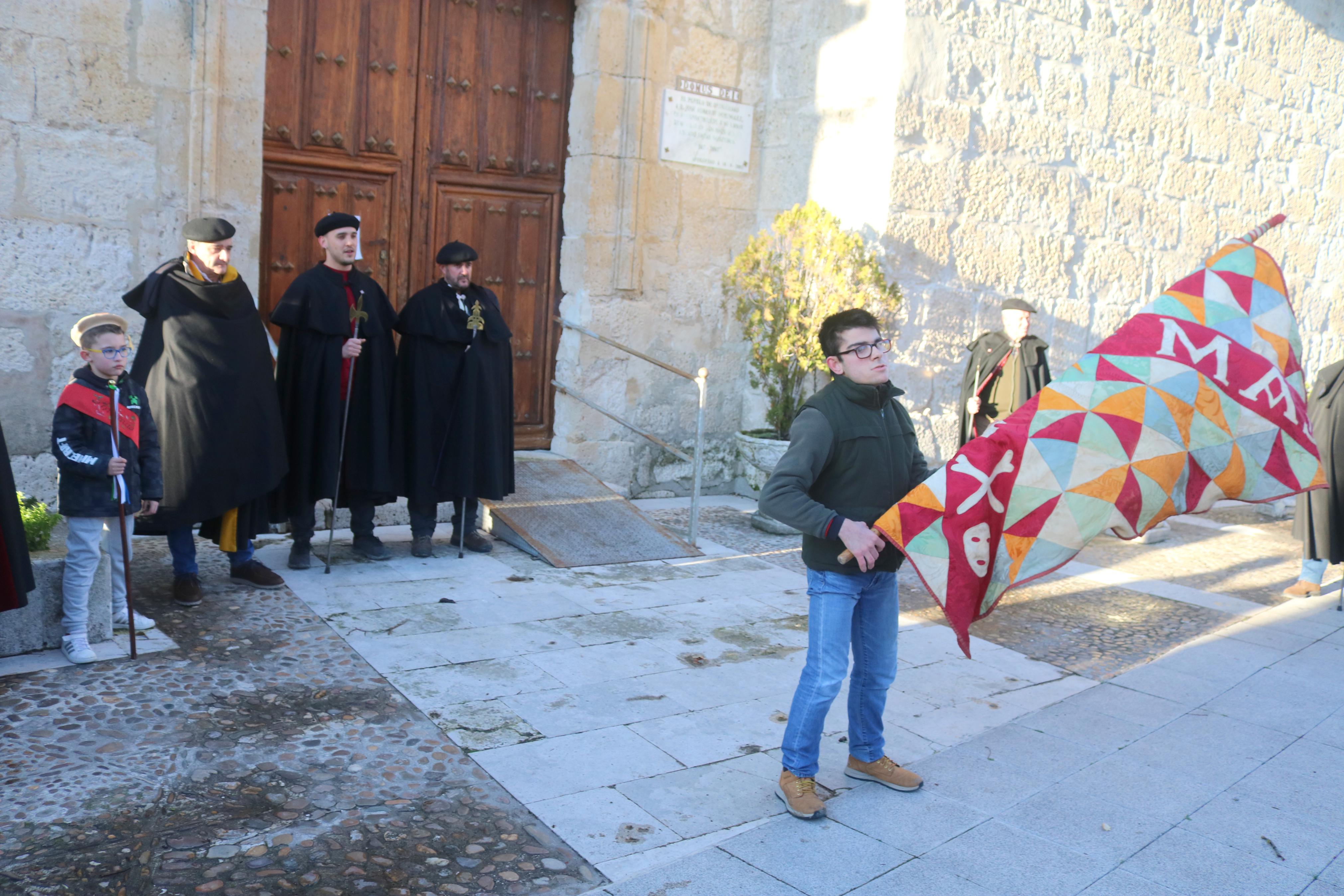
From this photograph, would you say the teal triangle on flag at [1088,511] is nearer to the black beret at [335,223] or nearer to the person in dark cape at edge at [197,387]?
the person in dark cape at edge at [197,387]

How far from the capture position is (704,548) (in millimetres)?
6656

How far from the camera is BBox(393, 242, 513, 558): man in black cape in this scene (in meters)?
5.82

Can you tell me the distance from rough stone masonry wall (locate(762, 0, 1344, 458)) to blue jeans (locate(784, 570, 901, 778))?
468cm

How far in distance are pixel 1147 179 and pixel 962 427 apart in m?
3.64

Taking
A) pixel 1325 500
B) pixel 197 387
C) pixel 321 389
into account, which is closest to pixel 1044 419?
pixel 197 387

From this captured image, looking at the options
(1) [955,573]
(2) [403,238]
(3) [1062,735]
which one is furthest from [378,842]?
(2) [403,238]

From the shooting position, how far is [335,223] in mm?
5496

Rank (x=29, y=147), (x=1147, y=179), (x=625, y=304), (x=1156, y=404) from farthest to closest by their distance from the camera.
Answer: (x=1147, y=179), (x=625, y=304), (x=29, y=147), (x=1156, y=404)

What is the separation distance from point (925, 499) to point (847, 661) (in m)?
0.55

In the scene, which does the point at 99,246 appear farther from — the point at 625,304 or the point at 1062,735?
the point at 1062,735

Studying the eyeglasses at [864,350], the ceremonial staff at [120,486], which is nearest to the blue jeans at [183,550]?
the ceremonial staff at [120,486]

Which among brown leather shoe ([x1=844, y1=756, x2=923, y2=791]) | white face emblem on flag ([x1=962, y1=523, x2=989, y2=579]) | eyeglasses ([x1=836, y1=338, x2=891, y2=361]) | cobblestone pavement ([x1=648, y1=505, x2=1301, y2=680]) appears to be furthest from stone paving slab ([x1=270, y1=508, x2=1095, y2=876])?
eyeglasses ([x1=836, y1=338, x2=891, y2=361])

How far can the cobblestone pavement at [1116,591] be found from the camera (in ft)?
17.5

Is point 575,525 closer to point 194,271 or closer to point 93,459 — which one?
point 194,271
